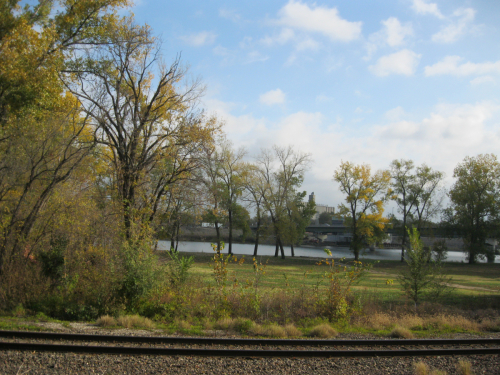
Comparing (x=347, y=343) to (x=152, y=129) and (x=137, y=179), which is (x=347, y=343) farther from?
(x=152, y=129)

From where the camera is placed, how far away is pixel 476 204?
5534 cm

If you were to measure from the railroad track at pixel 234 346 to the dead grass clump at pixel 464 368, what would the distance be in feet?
3.21

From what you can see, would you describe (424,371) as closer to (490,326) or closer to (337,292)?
(337,292)

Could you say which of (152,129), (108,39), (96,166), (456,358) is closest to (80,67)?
(108,39)

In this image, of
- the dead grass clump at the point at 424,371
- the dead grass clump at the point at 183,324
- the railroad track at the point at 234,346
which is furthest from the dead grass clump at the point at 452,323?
the dead grass clump at the point at 183,324

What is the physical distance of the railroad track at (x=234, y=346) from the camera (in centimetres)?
776

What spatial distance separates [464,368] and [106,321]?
931 cm

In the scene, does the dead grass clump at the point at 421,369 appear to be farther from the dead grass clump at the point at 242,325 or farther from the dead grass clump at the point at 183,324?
the dead grass clump at the point at 183,324

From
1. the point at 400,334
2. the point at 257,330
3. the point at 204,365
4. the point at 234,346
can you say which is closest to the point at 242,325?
the point at 257,330

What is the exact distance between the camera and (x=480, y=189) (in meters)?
56.0

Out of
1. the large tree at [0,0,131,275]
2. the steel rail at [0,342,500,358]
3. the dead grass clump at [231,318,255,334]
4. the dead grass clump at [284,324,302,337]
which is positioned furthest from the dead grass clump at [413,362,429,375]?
the large tree at [0,0,131,275]

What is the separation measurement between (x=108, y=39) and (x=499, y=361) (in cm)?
1993

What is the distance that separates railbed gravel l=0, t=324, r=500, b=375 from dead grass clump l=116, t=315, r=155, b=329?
2.75 metres

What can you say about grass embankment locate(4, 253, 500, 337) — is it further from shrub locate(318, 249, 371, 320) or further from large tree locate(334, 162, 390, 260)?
large tree locate(334, 162, 390, 260)
